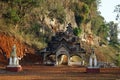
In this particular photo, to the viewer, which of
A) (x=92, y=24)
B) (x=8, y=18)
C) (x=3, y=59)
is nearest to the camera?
(x=3, y=59)

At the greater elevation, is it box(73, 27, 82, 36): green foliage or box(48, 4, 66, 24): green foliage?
box(48, 4, 66, 24): green foliage

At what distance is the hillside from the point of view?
64750 mm

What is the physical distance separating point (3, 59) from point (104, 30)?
6164 cm

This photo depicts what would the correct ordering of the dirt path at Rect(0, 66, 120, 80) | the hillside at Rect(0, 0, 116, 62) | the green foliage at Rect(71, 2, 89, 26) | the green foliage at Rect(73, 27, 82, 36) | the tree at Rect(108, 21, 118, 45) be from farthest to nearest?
the tree at Rect(108, 21, 118, 45) → the green foliage at Rect(71, 2, 89, 26) → the green foliage at Rect(73, 27, 82, 36) → the hillside at Rect(0, 0, 116, 62) → the dirt path at Rect(0, 66, 120, 80)

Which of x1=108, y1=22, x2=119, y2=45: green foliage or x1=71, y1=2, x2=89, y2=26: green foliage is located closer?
x1=71, y1=2, x2=89, y2=26: green foliage

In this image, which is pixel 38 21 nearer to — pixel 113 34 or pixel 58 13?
pixel 58 13

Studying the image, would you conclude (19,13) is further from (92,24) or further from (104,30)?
(104,30)

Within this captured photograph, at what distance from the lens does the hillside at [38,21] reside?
2549 inches

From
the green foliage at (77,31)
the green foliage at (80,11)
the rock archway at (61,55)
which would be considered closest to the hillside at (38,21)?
the green foliage at (80,11)

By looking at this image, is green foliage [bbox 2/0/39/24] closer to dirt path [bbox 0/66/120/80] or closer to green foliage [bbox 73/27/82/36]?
green foliage [bbox 73/27/82/36]

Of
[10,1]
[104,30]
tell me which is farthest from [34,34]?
[104,30]

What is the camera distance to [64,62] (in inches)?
2918

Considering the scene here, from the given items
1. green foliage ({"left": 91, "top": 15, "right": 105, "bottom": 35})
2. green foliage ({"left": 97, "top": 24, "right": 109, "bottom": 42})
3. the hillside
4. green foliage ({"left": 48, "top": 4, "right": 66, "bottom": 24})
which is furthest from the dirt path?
green foliage ({"left": 97, "top": 24, "right": 109, "bottom": 42})

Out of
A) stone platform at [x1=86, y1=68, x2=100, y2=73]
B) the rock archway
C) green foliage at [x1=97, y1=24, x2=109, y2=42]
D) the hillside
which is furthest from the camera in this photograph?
green foliage at [x1=97, y1=24, x2=109, y2=42]
